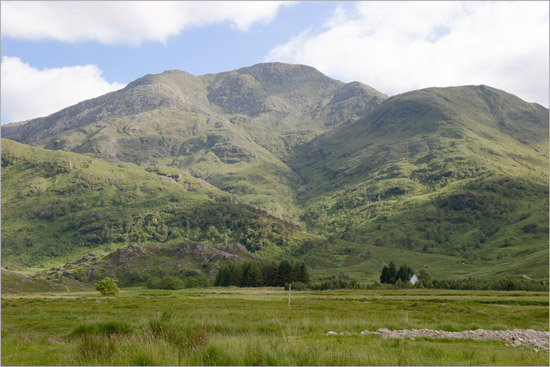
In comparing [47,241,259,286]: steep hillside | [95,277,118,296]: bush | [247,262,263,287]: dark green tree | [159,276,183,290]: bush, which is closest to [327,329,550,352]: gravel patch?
[95,277,118,296]: bush

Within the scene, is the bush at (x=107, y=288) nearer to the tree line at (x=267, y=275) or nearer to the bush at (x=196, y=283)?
the bush at (x=196, y=283)

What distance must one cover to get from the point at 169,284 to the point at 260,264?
30001mm

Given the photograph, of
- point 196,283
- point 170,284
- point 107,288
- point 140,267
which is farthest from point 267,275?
point 140,267

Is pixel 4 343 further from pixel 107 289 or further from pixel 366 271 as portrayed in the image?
pixel 366 271

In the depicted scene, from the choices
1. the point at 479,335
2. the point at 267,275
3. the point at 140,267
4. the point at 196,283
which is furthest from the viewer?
the point at 140,267

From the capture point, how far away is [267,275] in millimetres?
125938

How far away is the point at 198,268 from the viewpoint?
609ft

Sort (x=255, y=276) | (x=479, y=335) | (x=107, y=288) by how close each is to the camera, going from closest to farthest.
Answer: (x=479, y=335) < (x=107, y=288) < (x=255, y=276)

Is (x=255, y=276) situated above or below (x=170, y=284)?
above

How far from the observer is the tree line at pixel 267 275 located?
12175 cm

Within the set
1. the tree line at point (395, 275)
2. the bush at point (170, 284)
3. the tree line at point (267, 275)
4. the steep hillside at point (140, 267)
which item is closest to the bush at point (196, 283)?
the tree line at point (267, 275)

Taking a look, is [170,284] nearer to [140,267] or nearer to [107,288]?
[107,288]

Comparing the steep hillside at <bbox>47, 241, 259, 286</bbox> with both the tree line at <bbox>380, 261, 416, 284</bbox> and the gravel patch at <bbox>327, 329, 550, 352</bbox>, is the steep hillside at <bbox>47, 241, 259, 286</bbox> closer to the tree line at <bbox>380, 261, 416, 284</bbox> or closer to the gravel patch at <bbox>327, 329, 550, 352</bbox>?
the tree line at <bbox>380, 261, 416, 284</bbox>

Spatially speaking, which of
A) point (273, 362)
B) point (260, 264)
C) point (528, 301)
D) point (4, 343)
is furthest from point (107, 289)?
point (273, 362)
